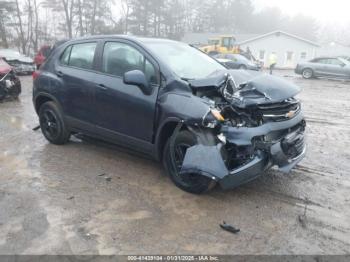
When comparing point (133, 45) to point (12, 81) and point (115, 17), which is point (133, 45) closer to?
point (12, 81)

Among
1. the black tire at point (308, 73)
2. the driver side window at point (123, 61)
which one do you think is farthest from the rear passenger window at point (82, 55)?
the black tire at point (308, 73)

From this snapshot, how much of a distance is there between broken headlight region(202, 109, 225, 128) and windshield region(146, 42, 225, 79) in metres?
0.80

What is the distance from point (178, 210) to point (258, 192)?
1094mm

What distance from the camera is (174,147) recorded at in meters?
4.38

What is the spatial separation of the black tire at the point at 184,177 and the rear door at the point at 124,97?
41 cm

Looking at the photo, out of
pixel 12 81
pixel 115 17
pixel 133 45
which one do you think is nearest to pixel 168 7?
pixel 115 17

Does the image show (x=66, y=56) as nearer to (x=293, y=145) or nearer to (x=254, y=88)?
(x=254, y=88)

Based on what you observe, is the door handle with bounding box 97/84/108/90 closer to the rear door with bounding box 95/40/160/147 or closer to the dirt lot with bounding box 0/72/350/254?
the rear door with bounding box 95/40/160/147

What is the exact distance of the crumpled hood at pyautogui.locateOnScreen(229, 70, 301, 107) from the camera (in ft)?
13.3

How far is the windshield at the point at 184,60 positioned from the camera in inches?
186

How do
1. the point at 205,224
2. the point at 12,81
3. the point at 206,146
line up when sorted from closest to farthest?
the point at 205,224, the point at 206,146, the point at 12,81

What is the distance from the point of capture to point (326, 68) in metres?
21.2

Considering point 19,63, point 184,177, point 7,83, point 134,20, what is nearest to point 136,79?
point 184,177

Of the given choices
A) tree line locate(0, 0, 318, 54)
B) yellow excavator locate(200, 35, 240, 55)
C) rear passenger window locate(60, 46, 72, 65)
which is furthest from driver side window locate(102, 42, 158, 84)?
tree line locate(0, 0, 318, 54)
